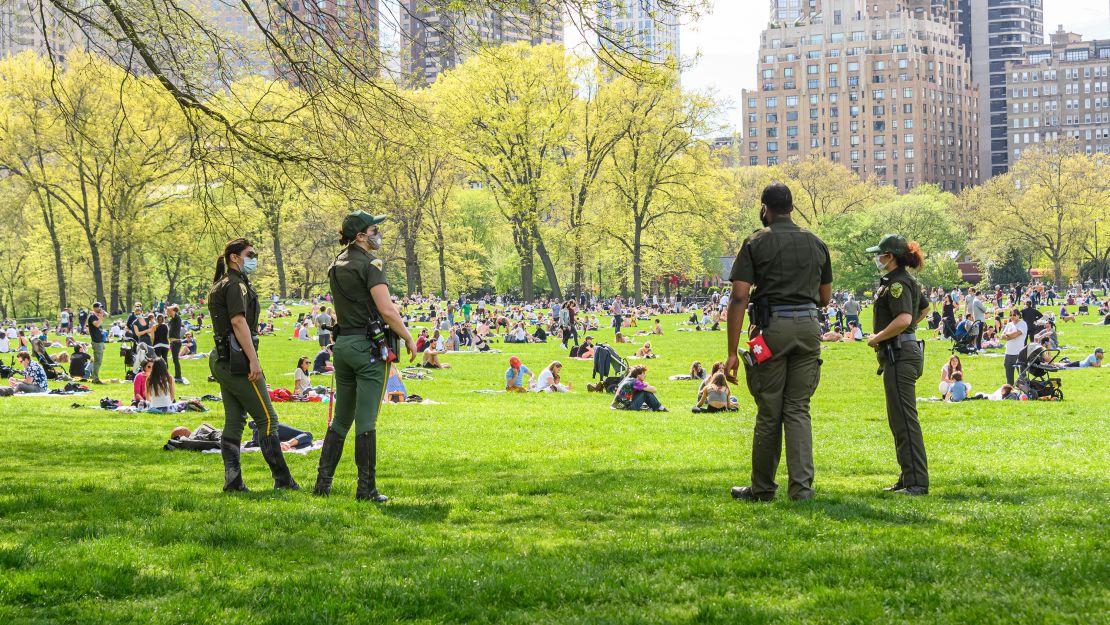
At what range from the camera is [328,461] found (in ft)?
23.5

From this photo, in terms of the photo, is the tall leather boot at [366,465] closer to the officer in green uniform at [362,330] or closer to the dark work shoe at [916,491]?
the officer in green uniform at [362,330]

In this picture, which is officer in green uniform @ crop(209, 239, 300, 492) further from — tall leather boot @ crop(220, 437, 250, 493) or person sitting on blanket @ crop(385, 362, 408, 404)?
person sitting on blanket @ crop(385, 362, 408, 404)

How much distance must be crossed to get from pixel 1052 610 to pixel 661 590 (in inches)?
61.9

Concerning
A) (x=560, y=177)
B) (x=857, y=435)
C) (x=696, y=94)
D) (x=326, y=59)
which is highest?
(x=696, y=94)

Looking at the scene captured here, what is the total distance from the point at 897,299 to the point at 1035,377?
13211 millimetres

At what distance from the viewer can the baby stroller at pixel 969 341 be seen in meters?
29.3

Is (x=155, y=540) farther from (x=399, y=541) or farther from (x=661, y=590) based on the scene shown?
(x=661, y=590)

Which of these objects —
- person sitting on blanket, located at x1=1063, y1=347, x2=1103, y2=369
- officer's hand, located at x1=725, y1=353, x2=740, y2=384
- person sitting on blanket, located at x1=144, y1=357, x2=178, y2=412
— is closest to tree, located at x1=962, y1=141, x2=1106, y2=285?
person sitting on blanket, located at x1=1063, y1=347, x2=1103, y2=369

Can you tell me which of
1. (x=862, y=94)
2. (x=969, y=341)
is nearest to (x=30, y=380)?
(x=969, y=341)

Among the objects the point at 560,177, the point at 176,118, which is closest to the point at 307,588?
the point at 176,118

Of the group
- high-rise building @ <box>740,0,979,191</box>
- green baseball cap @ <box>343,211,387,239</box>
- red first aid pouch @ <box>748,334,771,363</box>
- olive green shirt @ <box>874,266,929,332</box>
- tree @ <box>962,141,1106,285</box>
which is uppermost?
high-rise building @ <box>740,0,979,191</box>

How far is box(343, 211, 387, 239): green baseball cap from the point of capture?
696 cm

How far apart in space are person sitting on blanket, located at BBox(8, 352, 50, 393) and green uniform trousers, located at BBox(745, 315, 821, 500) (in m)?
16.9

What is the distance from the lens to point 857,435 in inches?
478
